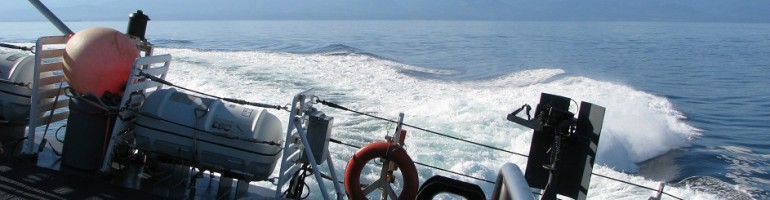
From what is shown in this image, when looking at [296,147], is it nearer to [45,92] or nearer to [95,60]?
[95,60]

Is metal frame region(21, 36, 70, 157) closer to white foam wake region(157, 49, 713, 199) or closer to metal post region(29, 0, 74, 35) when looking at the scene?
metal post region(29, 0, 74, 35)

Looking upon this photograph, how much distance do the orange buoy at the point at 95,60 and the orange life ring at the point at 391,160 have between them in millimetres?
1840

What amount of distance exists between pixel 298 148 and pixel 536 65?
19.2 m

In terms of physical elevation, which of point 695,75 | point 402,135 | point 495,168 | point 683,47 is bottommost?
point 495,168

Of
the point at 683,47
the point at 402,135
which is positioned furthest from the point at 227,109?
the point at 683,47

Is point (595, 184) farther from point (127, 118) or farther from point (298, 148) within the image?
point (127, 118)

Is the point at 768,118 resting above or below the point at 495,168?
above

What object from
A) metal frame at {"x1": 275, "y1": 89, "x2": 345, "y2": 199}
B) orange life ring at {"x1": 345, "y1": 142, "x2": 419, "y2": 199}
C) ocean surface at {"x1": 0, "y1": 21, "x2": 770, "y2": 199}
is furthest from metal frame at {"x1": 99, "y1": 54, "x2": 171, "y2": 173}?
ocean surface at {"x1": 0, "y1": 21, "x2": 770, "y2": 199}

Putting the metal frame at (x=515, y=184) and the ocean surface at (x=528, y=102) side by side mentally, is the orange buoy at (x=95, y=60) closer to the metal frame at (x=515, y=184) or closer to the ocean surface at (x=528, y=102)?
the ocean surface at (x=528, y=102)

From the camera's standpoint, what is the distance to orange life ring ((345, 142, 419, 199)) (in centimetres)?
420

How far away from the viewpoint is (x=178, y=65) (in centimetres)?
1666

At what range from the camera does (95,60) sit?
439 centimetres

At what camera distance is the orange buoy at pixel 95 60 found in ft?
14.4

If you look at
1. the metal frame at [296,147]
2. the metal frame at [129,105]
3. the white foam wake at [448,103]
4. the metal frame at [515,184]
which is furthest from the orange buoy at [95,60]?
the white foam wake at [448,103]
